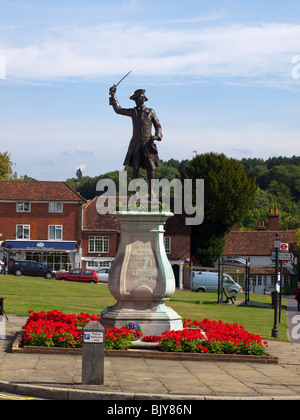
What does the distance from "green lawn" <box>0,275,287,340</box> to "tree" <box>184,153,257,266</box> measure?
86.9ft

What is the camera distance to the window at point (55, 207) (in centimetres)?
7509

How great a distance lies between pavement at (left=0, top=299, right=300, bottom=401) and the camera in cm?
1288

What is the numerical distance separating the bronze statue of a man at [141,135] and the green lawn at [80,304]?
324 inches

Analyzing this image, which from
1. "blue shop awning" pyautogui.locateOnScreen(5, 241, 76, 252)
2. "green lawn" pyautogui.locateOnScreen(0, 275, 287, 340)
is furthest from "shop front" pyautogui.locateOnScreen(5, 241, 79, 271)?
"green lawn" pyautogui.locateOnScreen(0, 275, 287, 340)

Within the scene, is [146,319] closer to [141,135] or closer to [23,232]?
[141,135]

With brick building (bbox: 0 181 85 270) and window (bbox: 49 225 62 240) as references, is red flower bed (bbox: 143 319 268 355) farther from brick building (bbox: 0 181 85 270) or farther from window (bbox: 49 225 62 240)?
window (bbox: 49 225 62 240)

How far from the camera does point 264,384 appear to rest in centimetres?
1460

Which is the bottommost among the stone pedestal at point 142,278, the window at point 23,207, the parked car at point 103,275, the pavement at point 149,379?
the parked car at point 103,275

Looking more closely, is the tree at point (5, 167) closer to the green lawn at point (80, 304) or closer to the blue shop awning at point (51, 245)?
the blue shop awning at point (51, 245)

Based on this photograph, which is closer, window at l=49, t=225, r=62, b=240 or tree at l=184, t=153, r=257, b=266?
tree at l=184, t=153, r=257, b=266

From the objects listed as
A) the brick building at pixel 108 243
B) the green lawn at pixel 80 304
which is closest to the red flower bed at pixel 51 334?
the green lawn at pixel 80 304

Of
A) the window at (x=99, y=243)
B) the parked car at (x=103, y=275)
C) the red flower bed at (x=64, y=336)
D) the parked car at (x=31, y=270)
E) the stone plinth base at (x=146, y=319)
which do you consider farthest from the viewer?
the window at (x=99, y=243)

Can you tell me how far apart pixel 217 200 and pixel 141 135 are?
53.9 meters

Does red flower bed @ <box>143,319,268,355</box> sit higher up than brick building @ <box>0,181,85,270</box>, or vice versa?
brick building @ <box>0,181,85,270</box>
